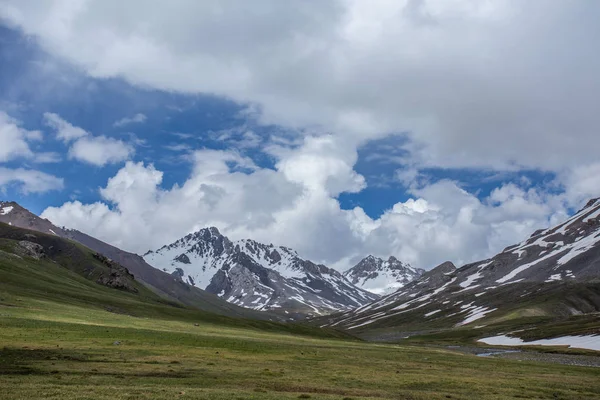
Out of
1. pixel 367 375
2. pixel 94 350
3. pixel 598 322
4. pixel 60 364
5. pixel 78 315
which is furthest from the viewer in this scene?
pixel 598 322

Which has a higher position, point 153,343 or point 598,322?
point 598,322

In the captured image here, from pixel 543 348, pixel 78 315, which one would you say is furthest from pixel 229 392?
pixel 543 348

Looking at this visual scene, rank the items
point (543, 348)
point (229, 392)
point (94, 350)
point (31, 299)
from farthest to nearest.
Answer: point (543, 348) < point (31, 299) < point (94, 350) < point (229, 392)

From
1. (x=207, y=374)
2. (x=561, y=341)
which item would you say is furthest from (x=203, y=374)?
(x=561, y=341)

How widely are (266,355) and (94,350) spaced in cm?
2211

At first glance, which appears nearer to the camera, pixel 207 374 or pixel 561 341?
pixel 207 374

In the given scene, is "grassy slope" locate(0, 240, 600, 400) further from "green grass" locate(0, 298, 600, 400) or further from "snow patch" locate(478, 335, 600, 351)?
"snow patch" locate(478, 335, 600, 351)

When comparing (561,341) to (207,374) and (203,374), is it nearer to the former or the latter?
(207,374)

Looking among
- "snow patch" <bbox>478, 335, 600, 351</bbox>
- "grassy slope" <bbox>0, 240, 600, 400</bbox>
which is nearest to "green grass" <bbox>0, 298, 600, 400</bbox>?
"grassy slope" <bbox>0, 240, 600, 400</bbox>

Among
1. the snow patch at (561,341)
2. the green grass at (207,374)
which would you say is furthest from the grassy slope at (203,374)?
the snow patch at (561,341)

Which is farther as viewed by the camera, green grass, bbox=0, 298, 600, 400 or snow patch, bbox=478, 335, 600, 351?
snow patch, bbox=478, 335, 600, 351

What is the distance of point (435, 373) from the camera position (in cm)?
5672

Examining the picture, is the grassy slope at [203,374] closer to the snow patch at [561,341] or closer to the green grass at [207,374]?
the green grass at [207,374]

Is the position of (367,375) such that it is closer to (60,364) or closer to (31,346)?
(60,364)
